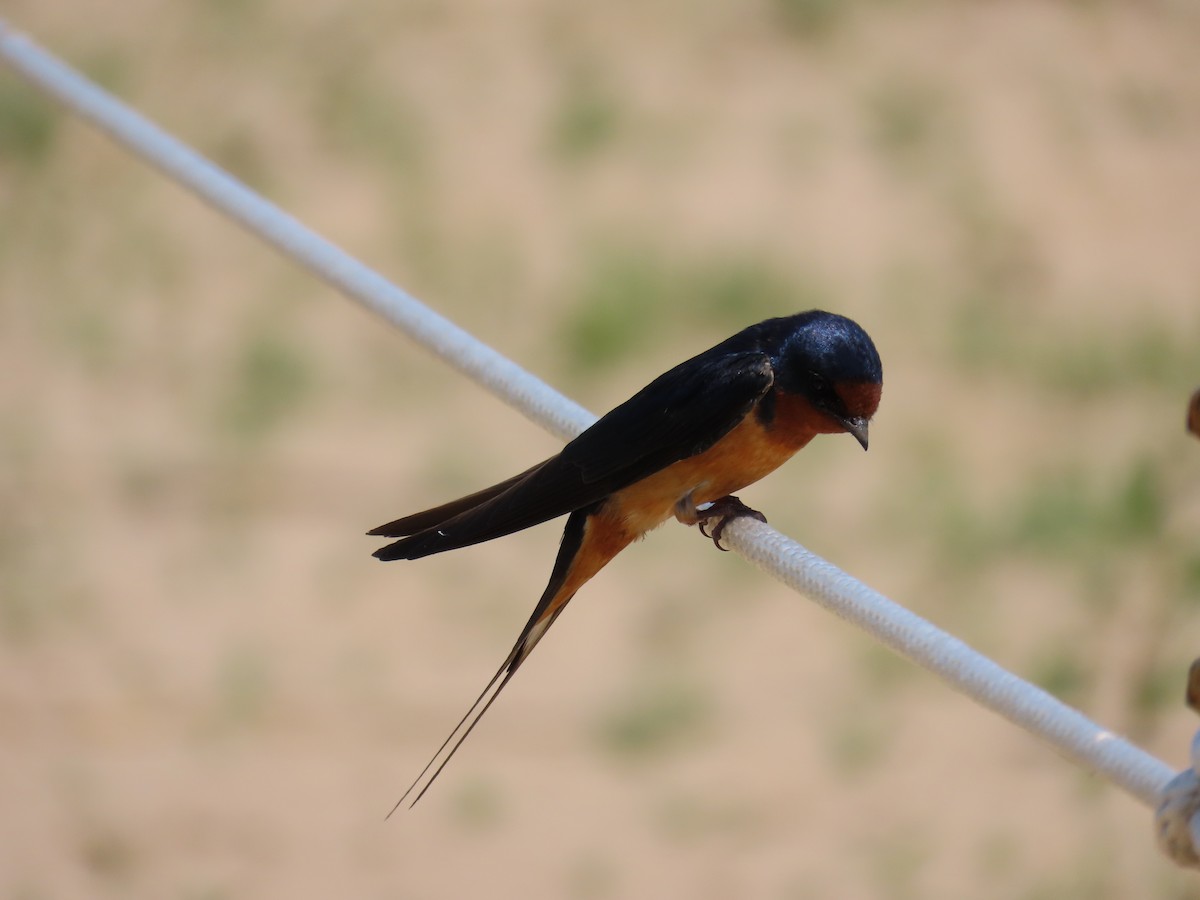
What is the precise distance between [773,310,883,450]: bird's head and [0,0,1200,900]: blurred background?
1965 millimetres

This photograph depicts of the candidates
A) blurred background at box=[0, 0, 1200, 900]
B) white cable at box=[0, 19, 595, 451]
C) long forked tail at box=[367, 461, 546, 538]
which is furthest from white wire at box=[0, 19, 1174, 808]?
blurred background at box=[0, 0, 1200, 900]

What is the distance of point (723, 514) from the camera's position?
1.64 metres

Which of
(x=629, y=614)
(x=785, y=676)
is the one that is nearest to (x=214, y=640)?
(x=629, y=614)

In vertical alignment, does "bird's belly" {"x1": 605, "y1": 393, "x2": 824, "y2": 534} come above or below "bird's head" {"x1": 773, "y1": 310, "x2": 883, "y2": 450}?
below

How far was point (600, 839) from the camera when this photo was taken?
3.41 meters

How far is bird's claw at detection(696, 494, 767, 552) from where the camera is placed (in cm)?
161

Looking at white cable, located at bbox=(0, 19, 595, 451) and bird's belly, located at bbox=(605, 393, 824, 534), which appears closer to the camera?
white cable, located at bbox=(0, 19, 595, 451)

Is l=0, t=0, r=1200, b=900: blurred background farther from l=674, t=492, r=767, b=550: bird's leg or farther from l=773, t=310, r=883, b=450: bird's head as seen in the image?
l=773, t=310, r=883, b=450: bird's head

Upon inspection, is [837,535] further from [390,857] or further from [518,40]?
[518,40]

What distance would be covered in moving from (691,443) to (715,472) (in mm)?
56

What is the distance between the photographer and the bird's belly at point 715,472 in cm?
164

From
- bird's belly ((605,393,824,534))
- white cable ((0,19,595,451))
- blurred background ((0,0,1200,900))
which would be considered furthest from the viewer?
blurred background ((0,0,1200,900))

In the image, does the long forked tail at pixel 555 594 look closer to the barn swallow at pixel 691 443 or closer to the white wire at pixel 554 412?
the barn swallow at pixel 691 443

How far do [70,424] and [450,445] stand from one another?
40.7 inches
